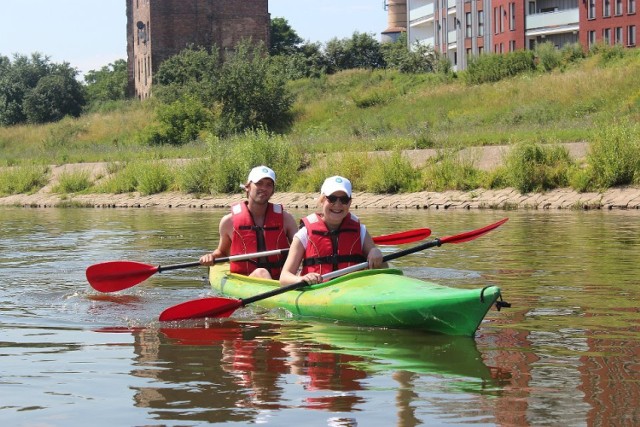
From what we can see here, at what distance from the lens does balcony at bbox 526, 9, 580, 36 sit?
53344mm

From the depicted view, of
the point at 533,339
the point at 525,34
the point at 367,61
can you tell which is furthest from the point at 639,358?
the point at 367,61

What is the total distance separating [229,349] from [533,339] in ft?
7.05

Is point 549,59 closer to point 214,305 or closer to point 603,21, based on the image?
point 603,21

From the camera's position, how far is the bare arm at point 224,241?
36.1ft

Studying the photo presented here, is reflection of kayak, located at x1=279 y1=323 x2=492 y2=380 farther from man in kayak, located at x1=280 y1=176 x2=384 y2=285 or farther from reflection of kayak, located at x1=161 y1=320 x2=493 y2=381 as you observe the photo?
man in kayak, located at x1=280 y1=176 x2=384 y2=285

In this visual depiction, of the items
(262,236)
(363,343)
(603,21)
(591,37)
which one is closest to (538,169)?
(262,236)

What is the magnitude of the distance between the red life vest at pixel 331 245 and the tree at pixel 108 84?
194ft

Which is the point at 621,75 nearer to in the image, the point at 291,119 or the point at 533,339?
the point at 291,119

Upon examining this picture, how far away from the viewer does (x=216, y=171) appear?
32.3 m

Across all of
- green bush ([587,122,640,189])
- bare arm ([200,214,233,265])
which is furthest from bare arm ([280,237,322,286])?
green bush ([587,122,640,189])

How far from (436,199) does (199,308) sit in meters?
18.0

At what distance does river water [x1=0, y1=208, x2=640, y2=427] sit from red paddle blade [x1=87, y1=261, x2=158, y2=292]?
0.53 ft

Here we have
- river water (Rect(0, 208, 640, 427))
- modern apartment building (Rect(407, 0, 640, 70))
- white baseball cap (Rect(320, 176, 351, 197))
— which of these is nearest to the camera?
river water (Rect(0, 208, 640, 427))

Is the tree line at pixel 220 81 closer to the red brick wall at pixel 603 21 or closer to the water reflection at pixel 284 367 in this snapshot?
the red brick wall at pixel 603 21
